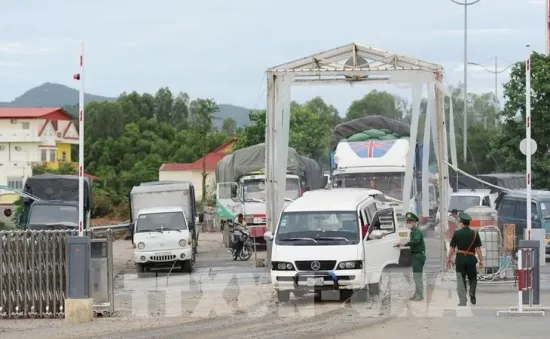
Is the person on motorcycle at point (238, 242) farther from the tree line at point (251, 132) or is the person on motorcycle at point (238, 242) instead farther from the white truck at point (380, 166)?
the tree line at point (251, 132)

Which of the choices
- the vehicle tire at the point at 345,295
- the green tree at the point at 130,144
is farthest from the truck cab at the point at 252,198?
the green tree at the point at 130,144

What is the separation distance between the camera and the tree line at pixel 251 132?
4609 centimetres

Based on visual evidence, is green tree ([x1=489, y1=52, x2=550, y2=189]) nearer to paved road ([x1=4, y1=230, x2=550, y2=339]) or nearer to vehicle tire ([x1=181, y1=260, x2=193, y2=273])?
vehicle tire ([x1=181, y1=260, x2=193, y2=273])

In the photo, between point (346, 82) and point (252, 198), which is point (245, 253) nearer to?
point (252, 198)

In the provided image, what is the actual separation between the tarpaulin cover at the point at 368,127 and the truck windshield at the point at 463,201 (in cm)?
563

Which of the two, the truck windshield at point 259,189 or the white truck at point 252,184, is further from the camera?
the truck windshield at point 259,189

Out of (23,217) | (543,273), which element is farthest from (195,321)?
(23,217)

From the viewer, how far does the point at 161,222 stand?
31734 mm

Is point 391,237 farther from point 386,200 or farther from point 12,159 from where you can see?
point 12,159

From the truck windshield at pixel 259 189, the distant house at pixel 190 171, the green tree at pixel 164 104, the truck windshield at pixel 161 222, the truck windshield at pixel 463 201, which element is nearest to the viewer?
the truck windshield at pixel 161 222

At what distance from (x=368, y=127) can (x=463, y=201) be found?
21.3ft

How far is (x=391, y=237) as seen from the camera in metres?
22.5

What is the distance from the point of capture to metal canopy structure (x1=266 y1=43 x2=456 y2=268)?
26828mm

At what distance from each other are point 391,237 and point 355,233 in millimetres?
2276
